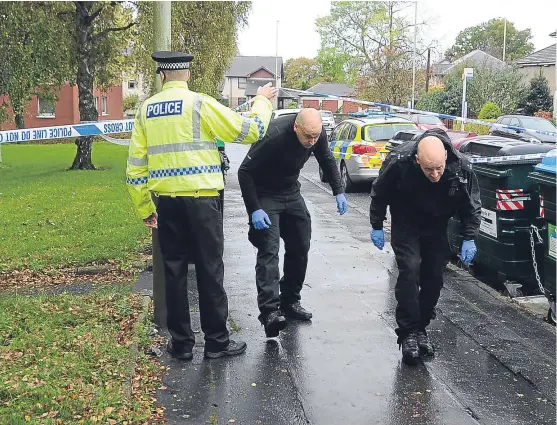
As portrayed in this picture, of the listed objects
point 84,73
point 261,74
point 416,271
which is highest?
point 261,74

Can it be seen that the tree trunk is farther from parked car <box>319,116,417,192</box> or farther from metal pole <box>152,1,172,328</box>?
metal pole <box>152,1,172,328</box>

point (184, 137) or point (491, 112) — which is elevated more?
point (491, 112)

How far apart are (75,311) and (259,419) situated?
2548 millimetres

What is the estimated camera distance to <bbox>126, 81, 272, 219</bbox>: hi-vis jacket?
5008 mm

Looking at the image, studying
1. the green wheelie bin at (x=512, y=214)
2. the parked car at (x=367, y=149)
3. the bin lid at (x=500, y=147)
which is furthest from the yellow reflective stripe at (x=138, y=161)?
the parked car at (x=367, y=149)

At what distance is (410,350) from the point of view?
529 centimetres

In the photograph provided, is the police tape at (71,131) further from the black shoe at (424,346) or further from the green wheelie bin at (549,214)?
the green wheelie bin at (549,214)

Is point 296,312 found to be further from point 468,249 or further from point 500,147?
point 500,147

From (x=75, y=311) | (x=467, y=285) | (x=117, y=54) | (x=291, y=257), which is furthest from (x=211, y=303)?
(x=117, y=54)

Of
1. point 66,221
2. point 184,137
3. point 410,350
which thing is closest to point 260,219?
point 184,137

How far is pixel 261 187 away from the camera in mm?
6035

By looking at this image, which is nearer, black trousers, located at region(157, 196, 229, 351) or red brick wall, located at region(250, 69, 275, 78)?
black trousers, located at region(157, 196, 229, 351)

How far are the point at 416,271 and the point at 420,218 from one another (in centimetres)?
38

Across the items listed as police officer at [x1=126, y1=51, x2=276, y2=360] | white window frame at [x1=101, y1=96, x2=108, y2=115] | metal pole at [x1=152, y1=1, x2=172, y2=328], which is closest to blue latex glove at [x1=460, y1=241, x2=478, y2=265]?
police officer at [x1=126, y1=51, x2=276, y2=360]
